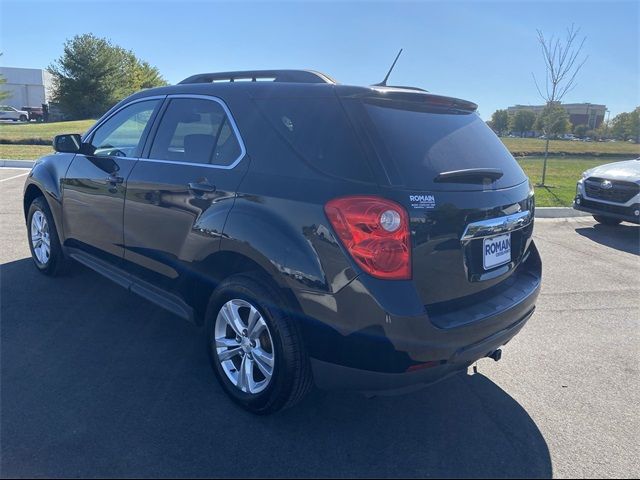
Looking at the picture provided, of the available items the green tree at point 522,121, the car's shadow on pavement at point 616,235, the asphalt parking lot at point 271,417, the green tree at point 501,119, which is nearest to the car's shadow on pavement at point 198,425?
the asphalt parking lot at point 271,417

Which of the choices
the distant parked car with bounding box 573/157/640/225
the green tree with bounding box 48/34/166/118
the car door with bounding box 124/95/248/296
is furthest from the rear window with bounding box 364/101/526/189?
the green tree with bounding box 48/34/166/118

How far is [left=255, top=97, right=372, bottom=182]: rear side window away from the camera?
2391 millimetres

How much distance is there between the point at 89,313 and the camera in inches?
157

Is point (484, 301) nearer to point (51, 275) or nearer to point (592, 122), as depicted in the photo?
point (51, 275)

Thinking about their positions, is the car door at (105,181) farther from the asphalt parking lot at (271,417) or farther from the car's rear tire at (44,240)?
the asphalt parking lot at (271,417)

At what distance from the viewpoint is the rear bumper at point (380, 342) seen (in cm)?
225

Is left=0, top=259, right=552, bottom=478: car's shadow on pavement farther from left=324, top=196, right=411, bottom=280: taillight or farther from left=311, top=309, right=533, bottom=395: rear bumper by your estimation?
left=324, top=196, right=411, bottom=280: taillight

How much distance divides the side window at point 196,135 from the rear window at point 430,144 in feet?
2.91

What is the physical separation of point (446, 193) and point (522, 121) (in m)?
88.3

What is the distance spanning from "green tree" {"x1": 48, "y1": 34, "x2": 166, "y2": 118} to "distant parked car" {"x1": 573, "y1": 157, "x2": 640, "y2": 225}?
165 ft

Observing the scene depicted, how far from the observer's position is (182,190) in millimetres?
3057

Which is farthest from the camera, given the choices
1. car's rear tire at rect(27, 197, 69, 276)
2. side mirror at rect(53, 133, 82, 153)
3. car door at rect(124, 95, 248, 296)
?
car's rear tire at rect(27, 197, 69, 276)

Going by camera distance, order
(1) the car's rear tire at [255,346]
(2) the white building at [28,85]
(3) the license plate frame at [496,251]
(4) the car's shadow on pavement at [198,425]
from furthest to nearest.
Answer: (2) the white building at [28,85] < (3) the license plate frame at [496,251] < (1) the car's rear tire at [255,346] < (4) the car's shadow on pavement at [198,425]

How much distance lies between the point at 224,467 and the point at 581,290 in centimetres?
441
